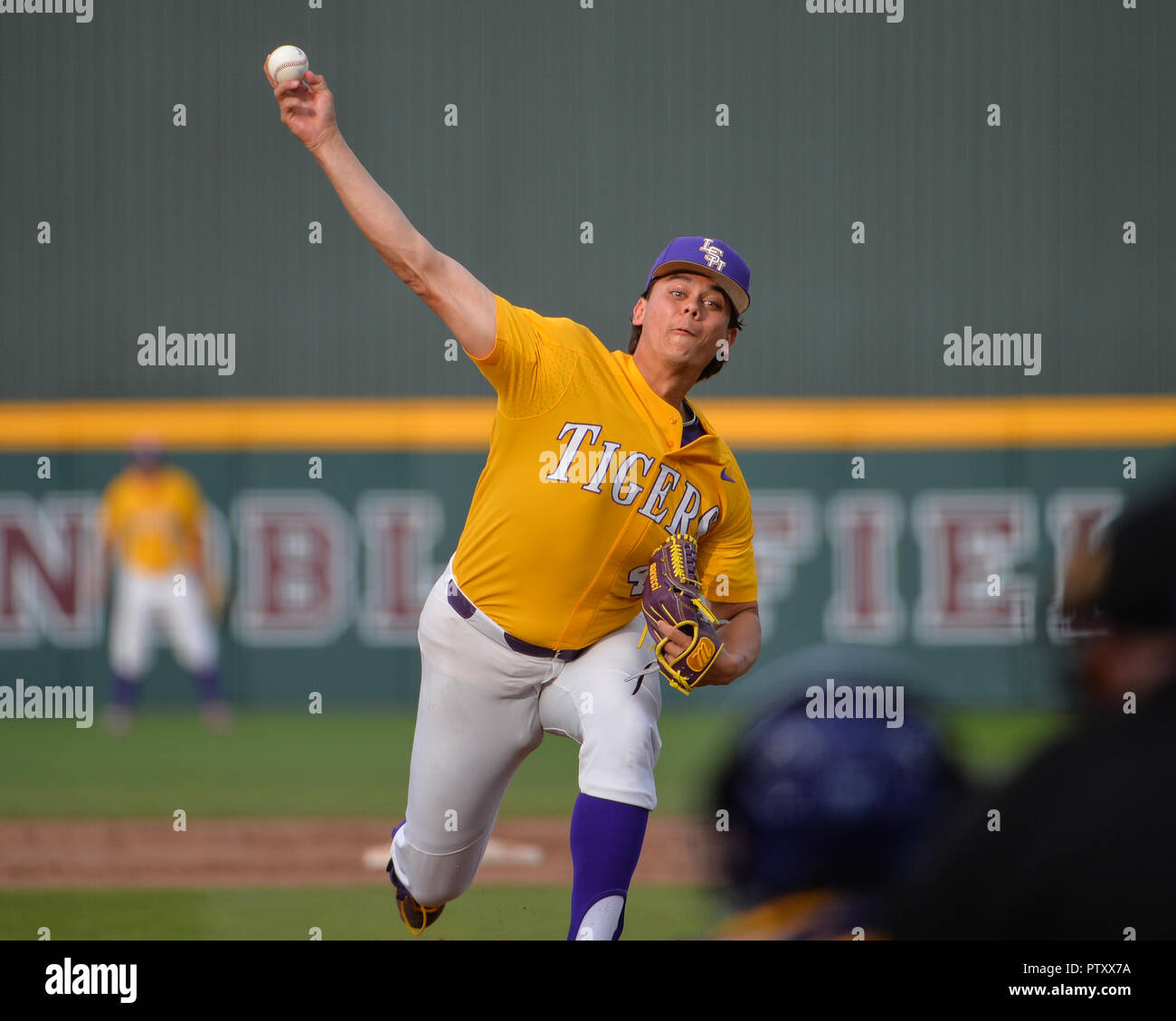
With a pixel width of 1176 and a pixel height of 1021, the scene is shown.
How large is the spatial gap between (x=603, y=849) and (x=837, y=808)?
1.99ft

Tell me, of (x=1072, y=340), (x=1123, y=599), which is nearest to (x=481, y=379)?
(x=1072, y=340)

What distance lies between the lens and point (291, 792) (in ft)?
22.4

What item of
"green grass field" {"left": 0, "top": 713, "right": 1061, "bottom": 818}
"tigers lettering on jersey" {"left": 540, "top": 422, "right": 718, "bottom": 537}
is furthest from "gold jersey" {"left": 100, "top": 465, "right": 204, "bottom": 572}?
"tigers lettering on jersey" {"left": 540, "top": 422, "right": 718, "bottom": 537}

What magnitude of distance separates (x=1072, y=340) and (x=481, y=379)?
4.16 metres

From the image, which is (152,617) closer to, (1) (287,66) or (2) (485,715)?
(2) (485,715)

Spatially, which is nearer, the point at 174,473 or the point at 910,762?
the point at 910,762

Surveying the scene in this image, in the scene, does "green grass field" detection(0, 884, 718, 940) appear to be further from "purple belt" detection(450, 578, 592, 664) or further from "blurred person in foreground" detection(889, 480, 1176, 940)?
"blurred person in foreground" detection(889, 480, 1176, 940)

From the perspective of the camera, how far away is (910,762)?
2.97 meters

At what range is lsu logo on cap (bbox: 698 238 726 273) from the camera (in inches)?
120

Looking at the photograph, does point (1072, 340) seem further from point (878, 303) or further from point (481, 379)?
point (481, 379)

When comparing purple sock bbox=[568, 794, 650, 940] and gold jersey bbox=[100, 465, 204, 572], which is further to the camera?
gold jersey bbox=[100, 465, 204, 572]

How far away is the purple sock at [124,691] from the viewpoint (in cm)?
835

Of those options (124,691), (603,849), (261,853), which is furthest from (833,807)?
(124,691)
